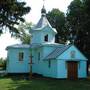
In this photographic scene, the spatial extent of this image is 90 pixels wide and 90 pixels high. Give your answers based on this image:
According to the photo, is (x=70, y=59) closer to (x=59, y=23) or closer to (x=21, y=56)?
(x=21, y=56)

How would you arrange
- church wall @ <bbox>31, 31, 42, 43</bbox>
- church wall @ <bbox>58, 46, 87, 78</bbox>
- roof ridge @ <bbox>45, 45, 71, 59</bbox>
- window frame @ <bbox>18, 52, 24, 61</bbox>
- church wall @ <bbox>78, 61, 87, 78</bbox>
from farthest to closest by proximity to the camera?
window frame @ <bbox>18, 52, 24, 61</bbox> < church wall @ <bbox>31, 31, 42, 43</bbox> < church wall @ <bbox>78, 61, 87, 78</bbox> < roof ridge @ <bbox>45, 45, 71, 59</bbox> < church wall @ <bbox>58, 46, 87, 78</bbox>

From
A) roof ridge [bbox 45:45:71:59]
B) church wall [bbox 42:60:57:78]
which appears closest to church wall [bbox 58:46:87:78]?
roof ridge [bbox 45:45:71:59]

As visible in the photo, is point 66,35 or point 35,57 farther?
point 66,35

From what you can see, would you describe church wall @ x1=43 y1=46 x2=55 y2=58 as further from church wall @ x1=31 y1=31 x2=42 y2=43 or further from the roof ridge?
church wall @ x1=31 y1=31 x2=42 y2=43

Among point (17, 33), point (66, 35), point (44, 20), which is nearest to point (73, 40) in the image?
point (66, 35)

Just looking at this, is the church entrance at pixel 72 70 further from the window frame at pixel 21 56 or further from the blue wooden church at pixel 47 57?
the window frame at pixel 21 56

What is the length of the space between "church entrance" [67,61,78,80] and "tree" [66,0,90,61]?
320 inches

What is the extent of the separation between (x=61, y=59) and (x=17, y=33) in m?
20.2

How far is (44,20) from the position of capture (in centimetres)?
4875

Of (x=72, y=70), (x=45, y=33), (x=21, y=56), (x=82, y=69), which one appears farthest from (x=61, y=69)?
(x=21, y=56)

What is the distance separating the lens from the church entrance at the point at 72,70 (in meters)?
41.4

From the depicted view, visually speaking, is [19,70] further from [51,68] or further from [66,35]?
[66,35]

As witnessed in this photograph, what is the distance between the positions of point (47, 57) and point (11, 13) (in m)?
23.4

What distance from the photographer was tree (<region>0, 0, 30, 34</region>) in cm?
1997
